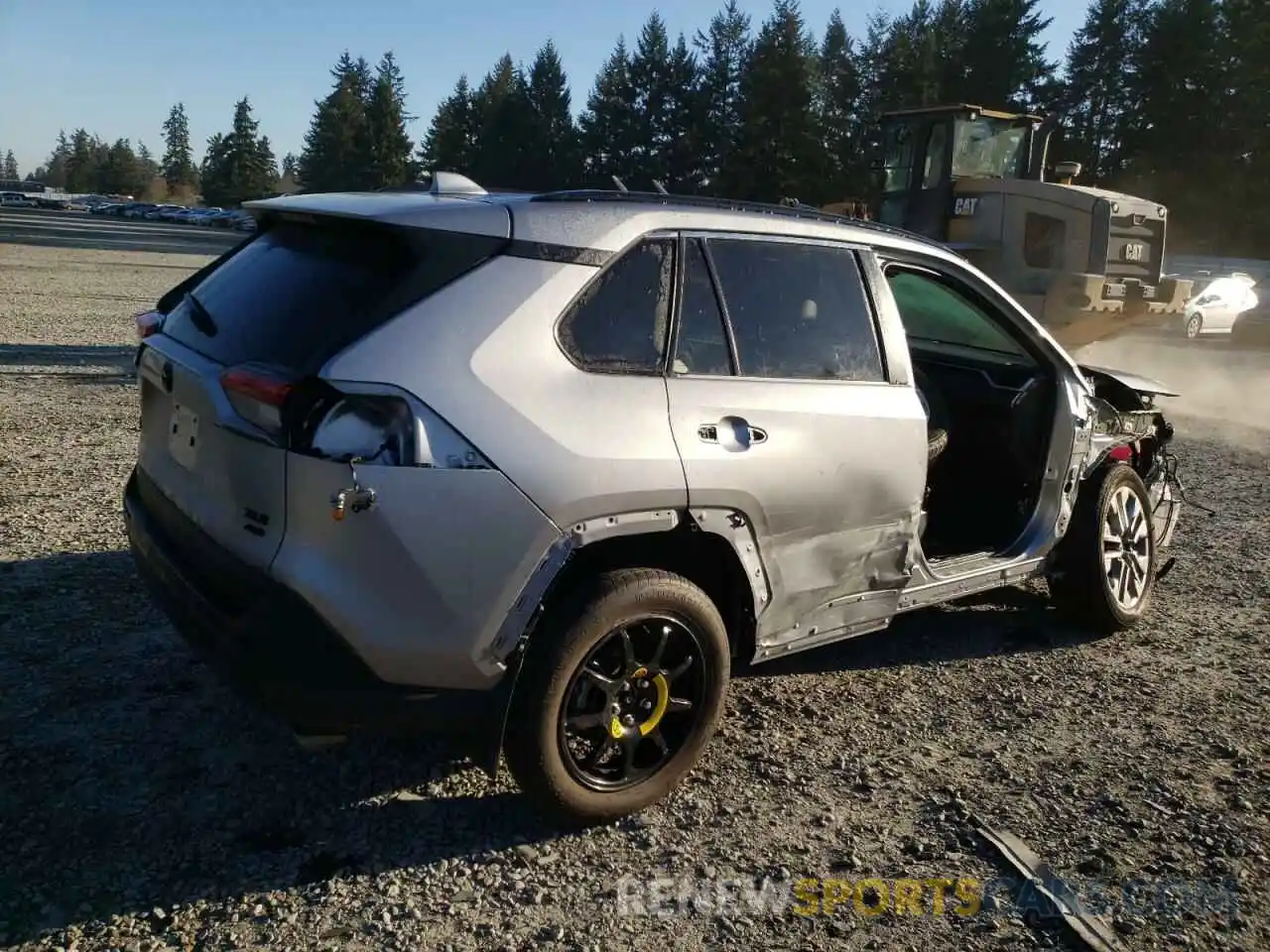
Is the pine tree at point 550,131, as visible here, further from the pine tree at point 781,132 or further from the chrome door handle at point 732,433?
the chrome door handle at point 732,433

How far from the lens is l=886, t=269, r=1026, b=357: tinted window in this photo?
221 inches

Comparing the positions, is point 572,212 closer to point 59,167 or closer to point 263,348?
point 263,348

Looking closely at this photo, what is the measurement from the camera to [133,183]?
431 feet

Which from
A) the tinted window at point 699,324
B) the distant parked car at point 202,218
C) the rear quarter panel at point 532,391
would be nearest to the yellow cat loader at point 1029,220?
the tinted window at point 699,324

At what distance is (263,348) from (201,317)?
524mm

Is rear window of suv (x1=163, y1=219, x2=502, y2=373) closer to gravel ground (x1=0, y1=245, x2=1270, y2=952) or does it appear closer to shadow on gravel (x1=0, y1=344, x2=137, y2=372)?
gravel ground (x1=0, y1=245, x2=1270, y2=952)

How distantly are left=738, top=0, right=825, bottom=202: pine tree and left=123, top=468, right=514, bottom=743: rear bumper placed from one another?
2102 inches

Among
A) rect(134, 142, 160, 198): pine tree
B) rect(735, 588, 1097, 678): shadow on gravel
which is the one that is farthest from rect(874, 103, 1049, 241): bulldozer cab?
rect(134, 142, 160, 198): pine tree

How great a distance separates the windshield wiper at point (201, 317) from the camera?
3309mm

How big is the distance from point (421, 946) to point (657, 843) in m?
0.82

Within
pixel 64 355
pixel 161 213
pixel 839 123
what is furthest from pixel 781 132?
pixel 161 213

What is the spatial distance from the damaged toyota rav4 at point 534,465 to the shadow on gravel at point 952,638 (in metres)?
0.64

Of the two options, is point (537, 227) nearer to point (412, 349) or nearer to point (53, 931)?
point (412, 349)

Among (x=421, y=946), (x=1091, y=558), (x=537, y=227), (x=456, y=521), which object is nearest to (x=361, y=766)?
(x=421, y=946)
